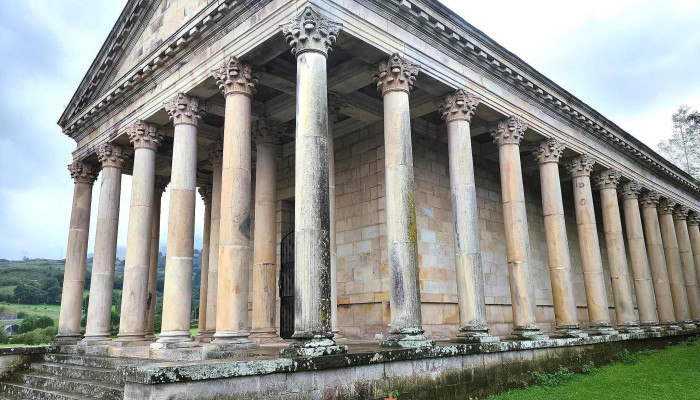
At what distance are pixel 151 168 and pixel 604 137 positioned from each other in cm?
1811

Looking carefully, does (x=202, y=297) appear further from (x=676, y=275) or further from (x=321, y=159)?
(x=676, y=275)

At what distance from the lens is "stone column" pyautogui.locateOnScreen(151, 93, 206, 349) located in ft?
43.6

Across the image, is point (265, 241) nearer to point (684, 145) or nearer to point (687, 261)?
point (687, 261)

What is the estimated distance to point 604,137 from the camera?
71.8ft

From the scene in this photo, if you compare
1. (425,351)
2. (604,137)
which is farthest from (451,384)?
(604,137)

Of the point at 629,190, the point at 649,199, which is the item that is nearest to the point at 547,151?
the point at 629,190

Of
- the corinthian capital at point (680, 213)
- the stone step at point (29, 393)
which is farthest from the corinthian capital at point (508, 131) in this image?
the corinthian capital at point (680, 213)

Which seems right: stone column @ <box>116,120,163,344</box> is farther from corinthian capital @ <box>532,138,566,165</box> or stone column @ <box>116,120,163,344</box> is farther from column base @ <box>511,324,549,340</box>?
corinthian capital @ <box>532,138,566,165</box>

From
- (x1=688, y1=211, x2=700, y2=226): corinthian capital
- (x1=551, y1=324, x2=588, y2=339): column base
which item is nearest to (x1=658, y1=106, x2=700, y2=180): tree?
(x1=688, y1=211, x2=700, y2=226): corinthian capital

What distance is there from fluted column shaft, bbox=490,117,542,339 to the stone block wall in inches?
104

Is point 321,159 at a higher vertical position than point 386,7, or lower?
lower

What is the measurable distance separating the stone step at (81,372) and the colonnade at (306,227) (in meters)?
1.56

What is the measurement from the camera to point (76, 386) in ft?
35.6

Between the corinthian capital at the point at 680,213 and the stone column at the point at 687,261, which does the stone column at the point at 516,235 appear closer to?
the stone column at the point at 687,261
